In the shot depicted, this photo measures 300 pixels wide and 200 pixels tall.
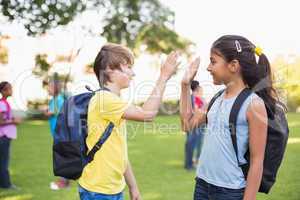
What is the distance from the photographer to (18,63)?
1427 cm

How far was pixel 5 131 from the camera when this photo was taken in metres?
5.02

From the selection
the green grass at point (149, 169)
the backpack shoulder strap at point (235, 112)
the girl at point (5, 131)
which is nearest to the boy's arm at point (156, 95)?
the backpack shoulder strap at point (235, 112)

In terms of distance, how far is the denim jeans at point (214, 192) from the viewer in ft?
6.50

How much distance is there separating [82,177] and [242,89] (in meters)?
1.02

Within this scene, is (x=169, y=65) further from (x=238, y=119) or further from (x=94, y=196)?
(x=94, y=196)

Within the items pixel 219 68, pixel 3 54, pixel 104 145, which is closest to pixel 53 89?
pixel 104 145

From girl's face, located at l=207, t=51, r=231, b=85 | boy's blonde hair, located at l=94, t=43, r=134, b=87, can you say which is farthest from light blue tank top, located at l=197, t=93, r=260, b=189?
boy's blonde hair, located at l=94, t=43, r=134, b=87

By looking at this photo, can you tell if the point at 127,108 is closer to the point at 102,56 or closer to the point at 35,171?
the point at 102,56

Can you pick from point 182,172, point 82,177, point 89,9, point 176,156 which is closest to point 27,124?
point 89,9

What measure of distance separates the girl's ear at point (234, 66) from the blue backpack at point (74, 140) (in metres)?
0.71

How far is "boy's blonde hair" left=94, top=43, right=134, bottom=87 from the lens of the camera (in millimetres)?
2295

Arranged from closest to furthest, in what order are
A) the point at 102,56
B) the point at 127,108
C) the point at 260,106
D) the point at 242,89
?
A: 1. the point at 260,106
2. the point at 242,89
3. the point at 127,108
4. the point at 102,56

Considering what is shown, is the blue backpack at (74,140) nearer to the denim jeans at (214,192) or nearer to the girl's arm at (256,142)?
the denim jeans at (214,192)

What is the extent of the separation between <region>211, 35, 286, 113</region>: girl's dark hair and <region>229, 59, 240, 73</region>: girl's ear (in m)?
0.01
